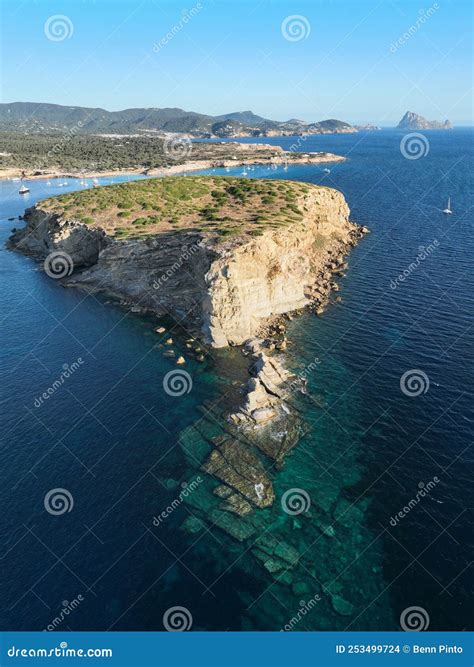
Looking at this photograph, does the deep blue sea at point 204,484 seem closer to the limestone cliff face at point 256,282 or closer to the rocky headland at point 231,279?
the rocky headland at point 231,279

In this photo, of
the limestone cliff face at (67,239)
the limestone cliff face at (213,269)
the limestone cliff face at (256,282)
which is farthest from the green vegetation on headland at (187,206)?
the limestone cliff face at (256,282)

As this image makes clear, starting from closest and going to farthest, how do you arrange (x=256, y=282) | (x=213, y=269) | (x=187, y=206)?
(x=213, y=269)
(x=256, y=282)
(x=187, y=206)

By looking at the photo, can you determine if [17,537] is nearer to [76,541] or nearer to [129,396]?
[76,541]

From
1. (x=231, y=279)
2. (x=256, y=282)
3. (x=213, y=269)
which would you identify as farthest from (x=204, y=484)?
(x=256, y=282)

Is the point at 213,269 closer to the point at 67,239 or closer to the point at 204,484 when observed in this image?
the point at 204,484
